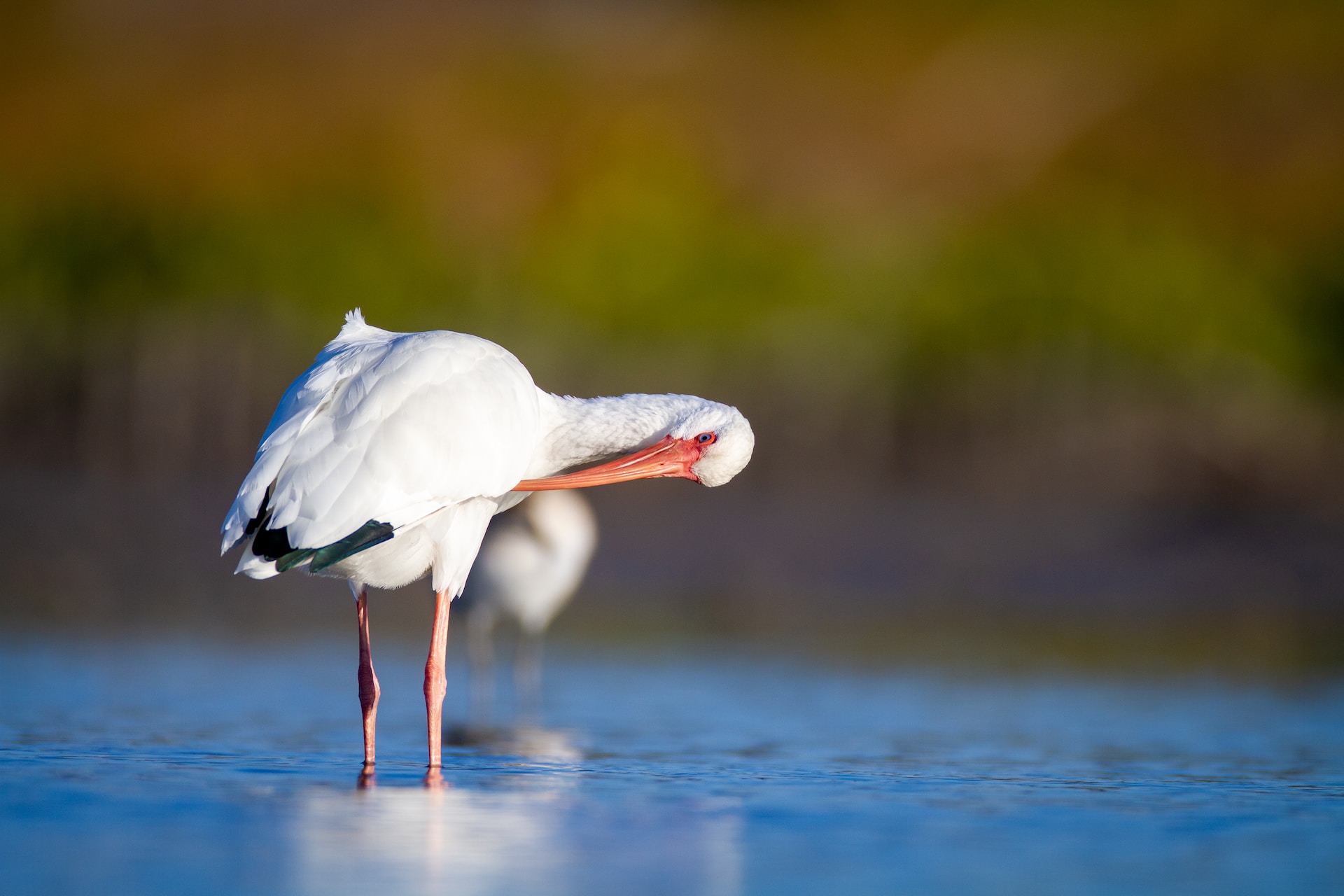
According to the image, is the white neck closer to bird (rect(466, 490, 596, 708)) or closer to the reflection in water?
the reflection in water

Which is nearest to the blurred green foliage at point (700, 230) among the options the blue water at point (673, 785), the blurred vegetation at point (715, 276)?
the blurred vegetation at point (715, 276)

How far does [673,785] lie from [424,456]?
4.88 feet

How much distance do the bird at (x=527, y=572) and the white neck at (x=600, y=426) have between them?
13.2ft

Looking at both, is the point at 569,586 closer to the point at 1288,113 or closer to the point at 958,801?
the point at 958,801

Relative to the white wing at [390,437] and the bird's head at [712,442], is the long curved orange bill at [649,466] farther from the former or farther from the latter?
the white wing at [390,437]

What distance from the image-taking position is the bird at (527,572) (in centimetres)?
1178

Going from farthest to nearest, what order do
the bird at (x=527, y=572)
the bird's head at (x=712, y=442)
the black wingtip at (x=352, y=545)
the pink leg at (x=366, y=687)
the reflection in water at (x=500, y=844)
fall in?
the bird at (x=527, y=572) < the bird's head at (x=712, y=442) < the pink leg at (x=366, y=687) < the black wingtip at (x=352, y=545) < the reflection in water at (x=500, y=844)

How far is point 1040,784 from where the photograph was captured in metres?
6.64

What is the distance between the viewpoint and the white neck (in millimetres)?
7434

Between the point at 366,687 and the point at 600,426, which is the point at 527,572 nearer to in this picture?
the point at 600,426

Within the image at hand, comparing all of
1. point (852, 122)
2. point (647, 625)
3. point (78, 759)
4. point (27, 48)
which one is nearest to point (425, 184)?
point (852, 122)

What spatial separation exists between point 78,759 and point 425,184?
109ft

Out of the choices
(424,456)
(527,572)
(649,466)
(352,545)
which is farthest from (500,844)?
(527,572)

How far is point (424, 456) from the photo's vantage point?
22.0ft
